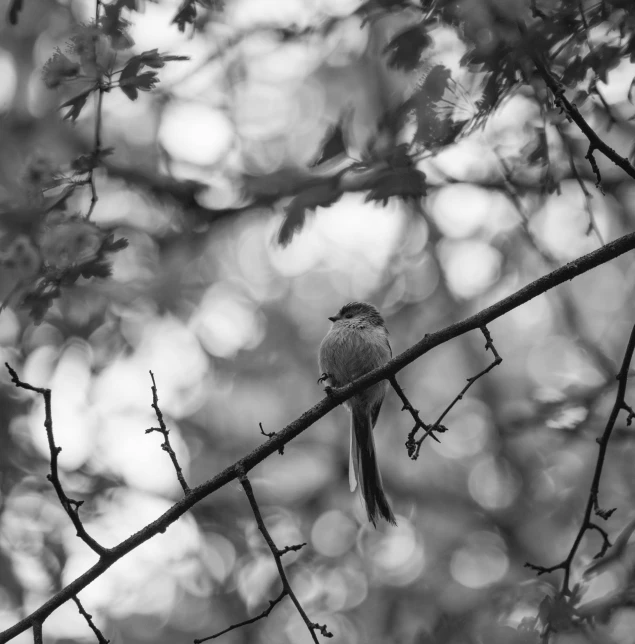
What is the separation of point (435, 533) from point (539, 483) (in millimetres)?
1673

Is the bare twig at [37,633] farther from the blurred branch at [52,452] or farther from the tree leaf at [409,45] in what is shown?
the tree leaf at [409,45]

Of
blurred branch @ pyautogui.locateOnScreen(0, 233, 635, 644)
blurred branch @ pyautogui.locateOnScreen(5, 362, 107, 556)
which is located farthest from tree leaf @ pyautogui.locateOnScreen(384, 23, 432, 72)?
blurred branch @ pyautogui.locateOnScreen(5, 362, 107, 556)

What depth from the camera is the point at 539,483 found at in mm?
10258

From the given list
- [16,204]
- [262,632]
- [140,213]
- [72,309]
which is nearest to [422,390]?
[262,632]

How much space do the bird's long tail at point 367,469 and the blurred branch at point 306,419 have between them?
152 cm

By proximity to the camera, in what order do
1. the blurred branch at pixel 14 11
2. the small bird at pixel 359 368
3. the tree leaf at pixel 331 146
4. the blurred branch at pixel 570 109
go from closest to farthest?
1. the blurred branch at pixel 570 109
2. the tree leaf at pixel 331 146
3. the blurred branch at pixel 14 11
4. the small bird at pixel 359 368

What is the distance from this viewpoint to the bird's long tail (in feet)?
16.7

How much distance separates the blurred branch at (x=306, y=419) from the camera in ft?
10.6

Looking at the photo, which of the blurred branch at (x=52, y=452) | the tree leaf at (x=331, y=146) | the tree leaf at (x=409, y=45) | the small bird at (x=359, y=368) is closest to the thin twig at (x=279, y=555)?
the blurred branch at (x=52, y=452)

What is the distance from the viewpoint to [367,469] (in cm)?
557

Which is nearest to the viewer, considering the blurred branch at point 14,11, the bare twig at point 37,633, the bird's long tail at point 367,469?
the bare twig at point 37,633

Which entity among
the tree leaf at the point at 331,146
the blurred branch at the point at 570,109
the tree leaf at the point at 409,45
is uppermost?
the tree leaf at the point at 331,146

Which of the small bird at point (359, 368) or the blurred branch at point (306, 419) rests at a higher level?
the small bird at point (359, 368)

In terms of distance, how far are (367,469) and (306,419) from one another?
2190 millimetres
